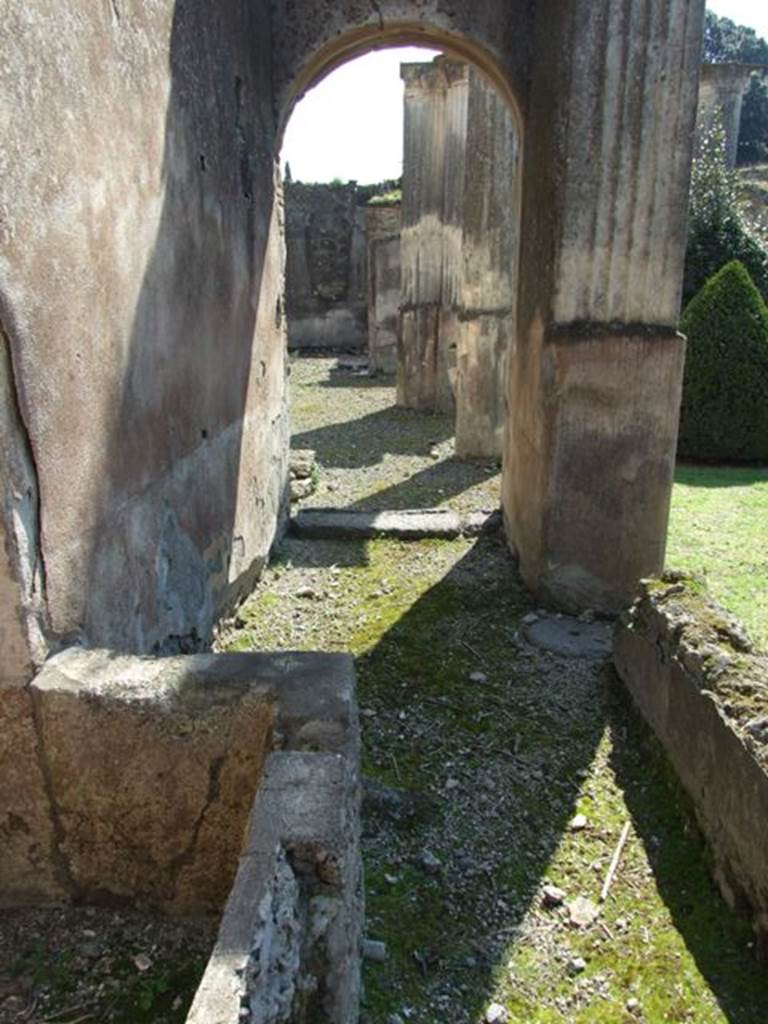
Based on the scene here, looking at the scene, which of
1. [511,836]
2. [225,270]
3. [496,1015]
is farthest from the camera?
[225,270]

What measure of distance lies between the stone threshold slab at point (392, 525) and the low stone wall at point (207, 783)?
4.01 meters

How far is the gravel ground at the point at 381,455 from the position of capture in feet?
25.4

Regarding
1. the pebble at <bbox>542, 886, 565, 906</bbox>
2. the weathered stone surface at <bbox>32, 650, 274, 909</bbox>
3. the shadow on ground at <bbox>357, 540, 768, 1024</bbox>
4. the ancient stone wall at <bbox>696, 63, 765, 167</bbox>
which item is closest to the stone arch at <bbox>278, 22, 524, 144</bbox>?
the shadow on ground at <bbox>357, 540, 768, 1024</bbox>

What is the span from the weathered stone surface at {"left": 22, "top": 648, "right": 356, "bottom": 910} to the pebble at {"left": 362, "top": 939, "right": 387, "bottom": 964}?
48 cm

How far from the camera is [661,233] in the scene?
4.50 meters

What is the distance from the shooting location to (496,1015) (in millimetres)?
2275

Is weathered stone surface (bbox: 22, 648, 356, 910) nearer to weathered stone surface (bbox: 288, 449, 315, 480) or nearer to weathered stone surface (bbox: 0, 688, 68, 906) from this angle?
weathered stone surface (bbox: 0, 688, 68, 906)

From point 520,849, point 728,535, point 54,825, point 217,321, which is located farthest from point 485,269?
point 54,825

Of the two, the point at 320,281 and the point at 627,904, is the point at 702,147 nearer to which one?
the point at 320,281

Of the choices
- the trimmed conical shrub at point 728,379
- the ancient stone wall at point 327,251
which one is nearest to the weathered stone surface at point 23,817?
the trimmed conical shrub at point 728,379

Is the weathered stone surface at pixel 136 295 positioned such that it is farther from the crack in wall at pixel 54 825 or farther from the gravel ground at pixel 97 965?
the gravel ground at pixel 97 965

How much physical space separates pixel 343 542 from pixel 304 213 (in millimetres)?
17366

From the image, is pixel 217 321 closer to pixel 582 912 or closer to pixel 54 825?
pixel 54 825

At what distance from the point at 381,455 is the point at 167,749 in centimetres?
757
